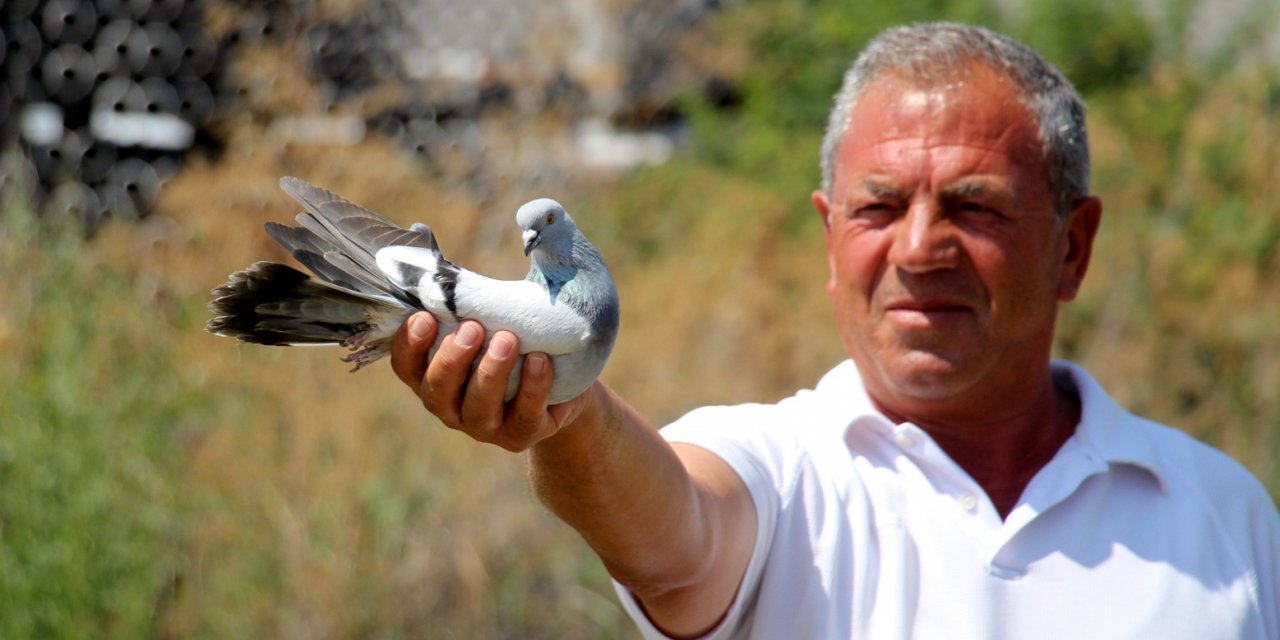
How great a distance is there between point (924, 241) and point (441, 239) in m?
3.17

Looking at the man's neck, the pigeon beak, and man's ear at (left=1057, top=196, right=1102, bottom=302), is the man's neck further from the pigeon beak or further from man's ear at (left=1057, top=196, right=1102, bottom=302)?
the pigeon beak

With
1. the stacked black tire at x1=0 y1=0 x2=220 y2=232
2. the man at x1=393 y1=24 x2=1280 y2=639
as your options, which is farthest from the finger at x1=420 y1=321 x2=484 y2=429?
the stacked black tire at x1=0 y1=0 x2=220 y2=232

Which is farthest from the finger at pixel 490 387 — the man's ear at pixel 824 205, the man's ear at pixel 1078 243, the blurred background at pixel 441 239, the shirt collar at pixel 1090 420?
the blurred background at pixel 441 239

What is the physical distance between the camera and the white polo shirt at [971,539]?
2223 mm

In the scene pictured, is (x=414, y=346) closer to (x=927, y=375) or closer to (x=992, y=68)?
(x=927, y=375)

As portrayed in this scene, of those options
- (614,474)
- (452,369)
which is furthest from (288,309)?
(614,474)

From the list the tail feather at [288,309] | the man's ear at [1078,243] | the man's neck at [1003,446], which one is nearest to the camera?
the tail feather at [288,309]

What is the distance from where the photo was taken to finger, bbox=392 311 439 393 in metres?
1.56

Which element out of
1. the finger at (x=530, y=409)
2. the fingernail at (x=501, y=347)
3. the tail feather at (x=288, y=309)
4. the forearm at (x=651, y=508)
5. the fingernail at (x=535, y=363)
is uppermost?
the tail feather at (x=288, y=309)

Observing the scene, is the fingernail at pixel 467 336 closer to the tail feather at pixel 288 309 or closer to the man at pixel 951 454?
the tail feather at pixel 288 309

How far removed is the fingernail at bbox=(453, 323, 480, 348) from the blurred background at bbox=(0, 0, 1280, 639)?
2.67m

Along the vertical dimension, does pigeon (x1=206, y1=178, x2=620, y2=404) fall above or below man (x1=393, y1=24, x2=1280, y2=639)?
above

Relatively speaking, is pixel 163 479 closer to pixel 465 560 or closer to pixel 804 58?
pixel 465 560

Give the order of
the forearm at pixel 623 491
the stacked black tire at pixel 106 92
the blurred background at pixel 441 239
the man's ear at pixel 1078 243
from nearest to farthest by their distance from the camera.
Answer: the forearm at pixel 623 491 → the man's ear at pixel 1078 243 → the blurred background at pixel 441 239 → the stacked black tire at pixel 106 92
